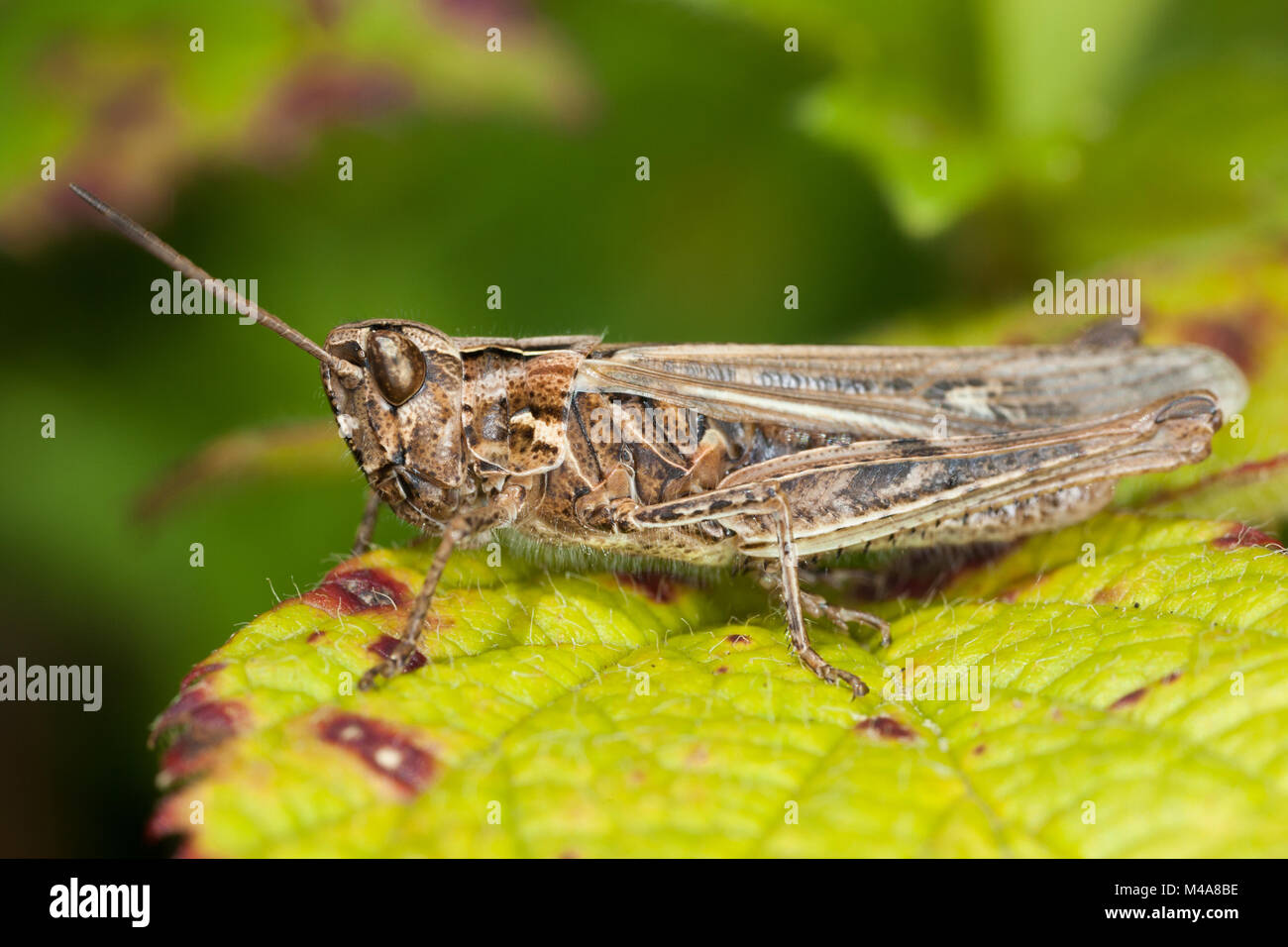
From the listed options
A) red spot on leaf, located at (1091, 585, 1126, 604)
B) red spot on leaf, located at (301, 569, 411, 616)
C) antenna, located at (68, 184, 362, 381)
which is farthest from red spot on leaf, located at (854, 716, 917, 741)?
antenna, located at (68, 184, 362, 381)

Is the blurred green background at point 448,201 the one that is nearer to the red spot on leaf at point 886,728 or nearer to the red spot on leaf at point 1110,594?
the red spot on leaf at point 1110,594

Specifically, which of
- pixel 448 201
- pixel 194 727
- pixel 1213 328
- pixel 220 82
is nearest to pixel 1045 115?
pixel 1213 328

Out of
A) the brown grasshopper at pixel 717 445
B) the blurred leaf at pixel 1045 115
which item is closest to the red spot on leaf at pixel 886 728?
the brown grasshopper at pixel 717 445

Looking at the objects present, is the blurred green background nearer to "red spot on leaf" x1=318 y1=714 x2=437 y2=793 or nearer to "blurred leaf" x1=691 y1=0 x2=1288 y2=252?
"blurred leaf" x1=691 y1=0 x2=1288 y2=252

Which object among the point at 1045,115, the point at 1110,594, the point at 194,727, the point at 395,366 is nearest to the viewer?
the point at 194,727

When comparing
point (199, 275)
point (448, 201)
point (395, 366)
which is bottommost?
point (395, 366)

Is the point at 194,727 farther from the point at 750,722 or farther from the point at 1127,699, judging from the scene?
the point at 1127,699
